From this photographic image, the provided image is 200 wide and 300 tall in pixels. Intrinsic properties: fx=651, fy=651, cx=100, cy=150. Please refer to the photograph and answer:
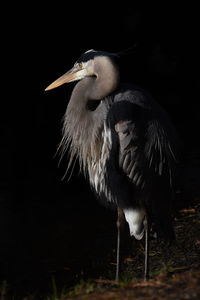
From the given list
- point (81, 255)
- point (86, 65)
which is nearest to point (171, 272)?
point (81, 255)

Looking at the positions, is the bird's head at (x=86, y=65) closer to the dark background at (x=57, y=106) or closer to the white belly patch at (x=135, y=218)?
the white belly patch at (x=135, y=218)

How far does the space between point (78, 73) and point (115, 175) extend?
39.3 inches

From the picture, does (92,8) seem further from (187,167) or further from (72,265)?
(72,265)

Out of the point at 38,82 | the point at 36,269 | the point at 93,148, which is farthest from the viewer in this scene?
the point at 38,82

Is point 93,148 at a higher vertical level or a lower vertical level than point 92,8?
lower

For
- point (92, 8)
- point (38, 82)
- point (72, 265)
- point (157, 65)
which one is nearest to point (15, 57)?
point (38, 82)

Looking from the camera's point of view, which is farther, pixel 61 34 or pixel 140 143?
pixel 61 34

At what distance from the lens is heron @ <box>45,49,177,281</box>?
4754 millimetres

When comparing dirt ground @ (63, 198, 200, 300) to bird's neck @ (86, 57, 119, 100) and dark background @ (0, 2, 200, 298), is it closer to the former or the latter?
dark background @ (0, 2, 200, 298)

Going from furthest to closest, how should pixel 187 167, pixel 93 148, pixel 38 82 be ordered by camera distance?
pixel 38 82 < pixel 187 167 < pixel 93 148

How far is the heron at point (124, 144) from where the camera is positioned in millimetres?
4754

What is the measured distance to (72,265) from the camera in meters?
5.82

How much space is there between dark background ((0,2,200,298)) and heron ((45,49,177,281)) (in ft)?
3.32

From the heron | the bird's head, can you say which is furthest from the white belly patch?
the bird's head
